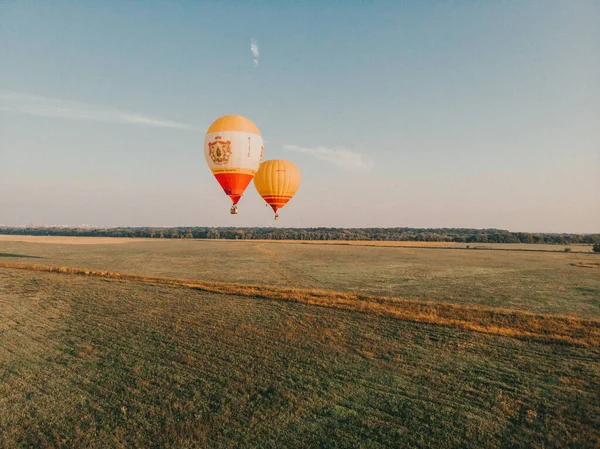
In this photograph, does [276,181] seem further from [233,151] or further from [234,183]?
[233,151]

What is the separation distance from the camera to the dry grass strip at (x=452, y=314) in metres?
19.2

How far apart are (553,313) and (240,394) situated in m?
21.4

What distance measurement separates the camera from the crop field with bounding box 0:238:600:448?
10336mm

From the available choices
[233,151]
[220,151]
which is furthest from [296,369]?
[220,151]

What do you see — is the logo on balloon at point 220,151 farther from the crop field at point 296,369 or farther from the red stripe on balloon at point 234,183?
the crop field at point 296,369

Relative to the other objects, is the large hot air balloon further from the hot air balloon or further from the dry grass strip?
the dry grass strip

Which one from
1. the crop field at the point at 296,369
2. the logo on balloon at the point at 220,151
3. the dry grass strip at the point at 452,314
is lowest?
the crop field at the point at 296,369

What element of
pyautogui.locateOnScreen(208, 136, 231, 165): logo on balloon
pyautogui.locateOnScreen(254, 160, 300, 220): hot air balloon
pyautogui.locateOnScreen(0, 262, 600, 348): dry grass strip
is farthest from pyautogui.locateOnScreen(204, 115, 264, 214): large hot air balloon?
pyautogui.locateOnScreen(0, 262, 600, 348): dry grass strip

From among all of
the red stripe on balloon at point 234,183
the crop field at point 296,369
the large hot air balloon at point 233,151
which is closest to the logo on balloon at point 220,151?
the large hot air balloon at point 233,151

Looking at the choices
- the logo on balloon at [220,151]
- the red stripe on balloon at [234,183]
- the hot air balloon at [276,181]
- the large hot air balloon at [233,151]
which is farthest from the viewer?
the hot air balloon at [276,181]

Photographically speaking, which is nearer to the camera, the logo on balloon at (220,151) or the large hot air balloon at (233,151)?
the logo on balloon at (220,151)

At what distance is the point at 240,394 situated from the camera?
40.0ft

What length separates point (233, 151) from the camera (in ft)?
99.9

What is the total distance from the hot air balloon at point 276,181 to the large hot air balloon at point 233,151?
5.25 metres
